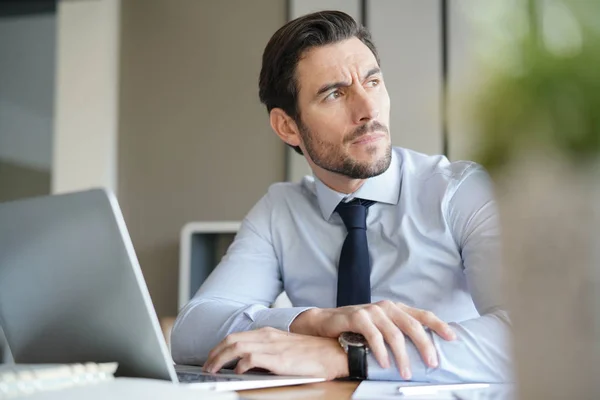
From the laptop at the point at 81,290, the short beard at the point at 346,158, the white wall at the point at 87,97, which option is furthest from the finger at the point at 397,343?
the white wall at the point at 87,97

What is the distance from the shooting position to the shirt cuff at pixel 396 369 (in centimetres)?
102

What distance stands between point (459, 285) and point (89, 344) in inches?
37.2

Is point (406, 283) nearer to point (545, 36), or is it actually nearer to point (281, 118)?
point (281, 118)

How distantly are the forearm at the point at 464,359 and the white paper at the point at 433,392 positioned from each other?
10 centimetres

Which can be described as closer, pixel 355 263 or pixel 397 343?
pixel 397 343

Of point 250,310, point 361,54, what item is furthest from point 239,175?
point 250,310

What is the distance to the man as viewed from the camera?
1.04 metres

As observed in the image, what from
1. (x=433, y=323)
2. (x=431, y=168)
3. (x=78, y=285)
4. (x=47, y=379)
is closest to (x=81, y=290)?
(x=78, y=285)

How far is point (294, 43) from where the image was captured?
72.3 inches

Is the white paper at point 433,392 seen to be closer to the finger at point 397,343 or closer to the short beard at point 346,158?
the finger at point 397,343

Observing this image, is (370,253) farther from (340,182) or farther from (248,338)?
(248,338)

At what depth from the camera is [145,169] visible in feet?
11.1

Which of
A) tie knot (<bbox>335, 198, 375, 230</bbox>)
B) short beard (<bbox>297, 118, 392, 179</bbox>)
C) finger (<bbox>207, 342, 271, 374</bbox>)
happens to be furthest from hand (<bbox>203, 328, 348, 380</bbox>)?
short beard (<bbox>297, 118, 392, 179</bbox>)

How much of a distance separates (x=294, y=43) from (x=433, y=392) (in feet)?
4.03
